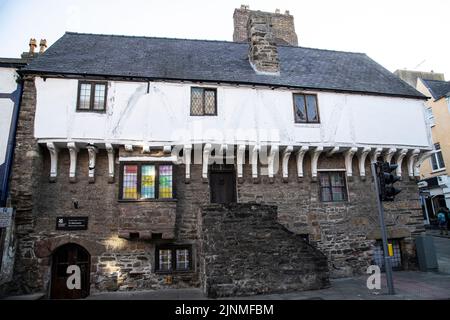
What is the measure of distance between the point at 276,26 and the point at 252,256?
16621mm

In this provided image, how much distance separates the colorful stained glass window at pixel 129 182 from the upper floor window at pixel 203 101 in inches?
119

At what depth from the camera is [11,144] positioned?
9.86 meters

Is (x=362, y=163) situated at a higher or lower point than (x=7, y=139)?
lower

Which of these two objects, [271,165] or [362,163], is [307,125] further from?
[362,163]

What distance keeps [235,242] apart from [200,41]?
1066 cm

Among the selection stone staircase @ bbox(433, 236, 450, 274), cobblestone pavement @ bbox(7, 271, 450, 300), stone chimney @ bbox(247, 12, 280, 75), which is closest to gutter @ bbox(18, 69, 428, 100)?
stone chimney @ bbox(247, 12, 280, 75)

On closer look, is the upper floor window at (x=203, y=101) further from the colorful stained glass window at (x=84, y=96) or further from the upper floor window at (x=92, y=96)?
the colorful stained glass window at (x=84, y=96)

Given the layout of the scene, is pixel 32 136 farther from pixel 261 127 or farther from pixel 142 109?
pixel 261 127

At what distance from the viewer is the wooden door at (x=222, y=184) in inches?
446

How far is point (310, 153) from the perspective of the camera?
11.9m

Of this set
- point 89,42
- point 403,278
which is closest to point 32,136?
point 89,42

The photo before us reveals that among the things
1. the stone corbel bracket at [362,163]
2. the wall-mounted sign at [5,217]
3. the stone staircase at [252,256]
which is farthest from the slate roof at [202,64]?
the stone staircase at [252,256]

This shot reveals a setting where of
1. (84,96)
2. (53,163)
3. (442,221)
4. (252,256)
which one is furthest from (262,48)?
(442,221)

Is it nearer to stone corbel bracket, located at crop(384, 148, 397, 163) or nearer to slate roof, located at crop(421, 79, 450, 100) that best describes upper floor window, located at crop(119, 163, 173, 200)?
stone corbel bracket, located at crop(384, 148, 397, 163)
